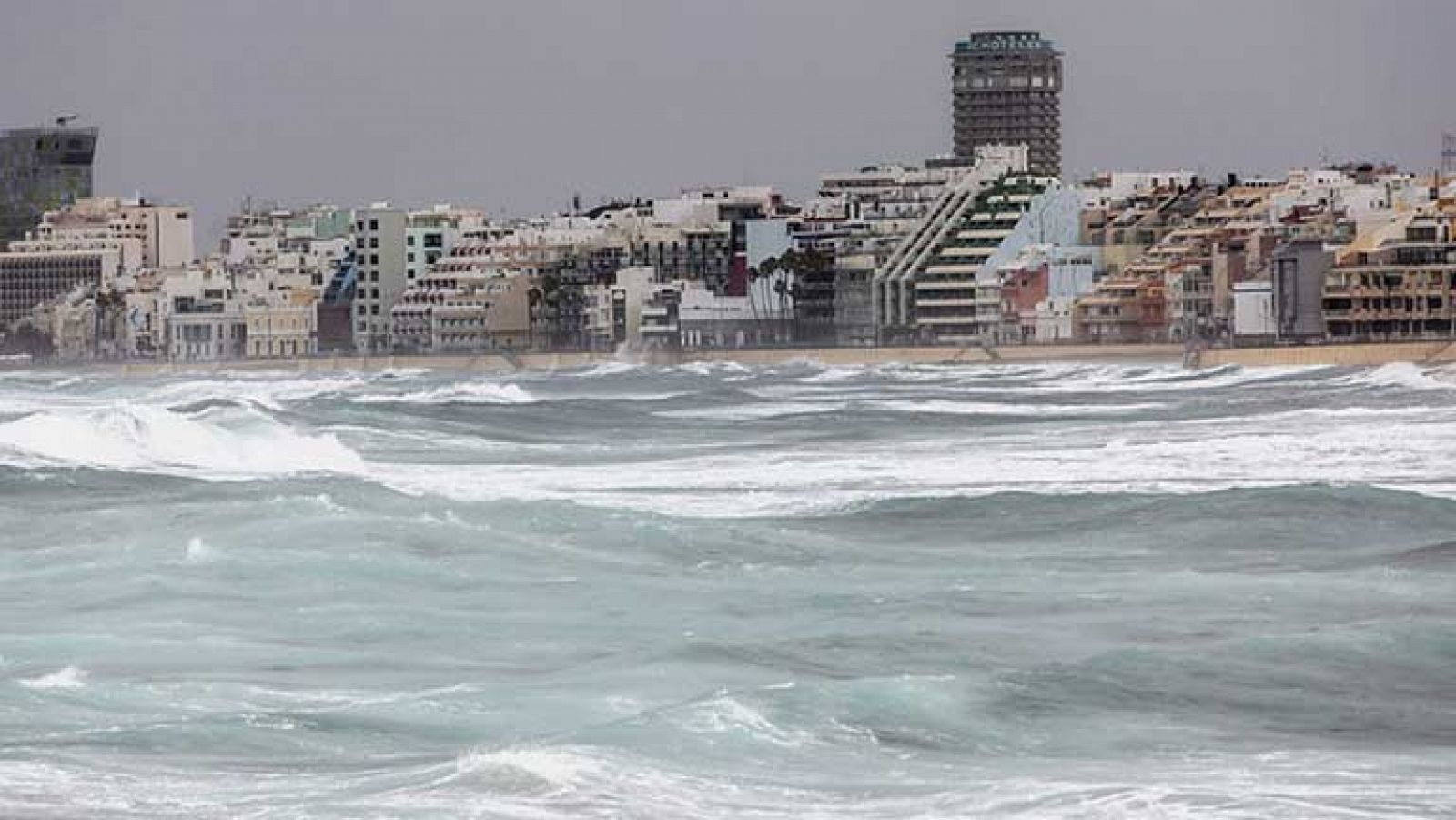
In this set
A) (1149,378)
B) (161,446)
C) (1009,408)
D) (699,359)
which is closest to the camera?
(161,446)

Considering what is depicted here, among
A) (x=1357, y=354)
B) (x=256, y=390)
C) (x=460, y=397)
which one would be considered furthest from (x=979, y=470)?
(x=1357, y=354)

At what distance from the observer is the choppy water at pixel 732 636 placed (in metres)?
17.7

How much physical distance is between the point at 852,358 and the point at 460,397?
141ft

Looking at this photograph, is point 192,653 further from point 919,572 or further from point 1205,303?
point 1205,303

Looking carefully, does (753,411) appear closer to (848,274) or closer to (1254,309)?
(1254,309)

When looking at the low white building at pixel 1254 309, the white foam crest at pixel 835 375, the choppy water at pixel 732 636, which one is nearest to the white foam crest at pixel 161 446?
the choppy water at pixel 732 636

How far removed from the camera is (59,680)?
2122 centimetres

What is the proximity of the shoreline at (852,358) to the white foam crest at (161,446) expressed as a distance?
1876 inches

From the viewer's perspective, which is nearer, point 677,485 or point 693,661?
point 693,661

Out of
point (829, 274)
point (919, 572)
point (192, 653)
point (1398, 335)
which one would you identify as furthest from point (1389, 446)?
point (829, 274)

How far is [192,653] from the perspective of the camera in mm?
22422

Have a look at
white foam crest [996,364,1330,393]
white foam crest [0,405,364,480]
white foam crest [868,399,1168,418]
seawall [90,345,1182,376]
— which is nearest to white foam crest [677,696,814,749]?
white foam crest [0,405,364,480]

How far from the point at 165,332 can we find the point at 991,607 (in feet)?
485

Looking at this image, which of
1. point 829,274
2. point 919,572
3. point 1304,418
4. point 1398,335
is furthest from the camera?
point 829,274
